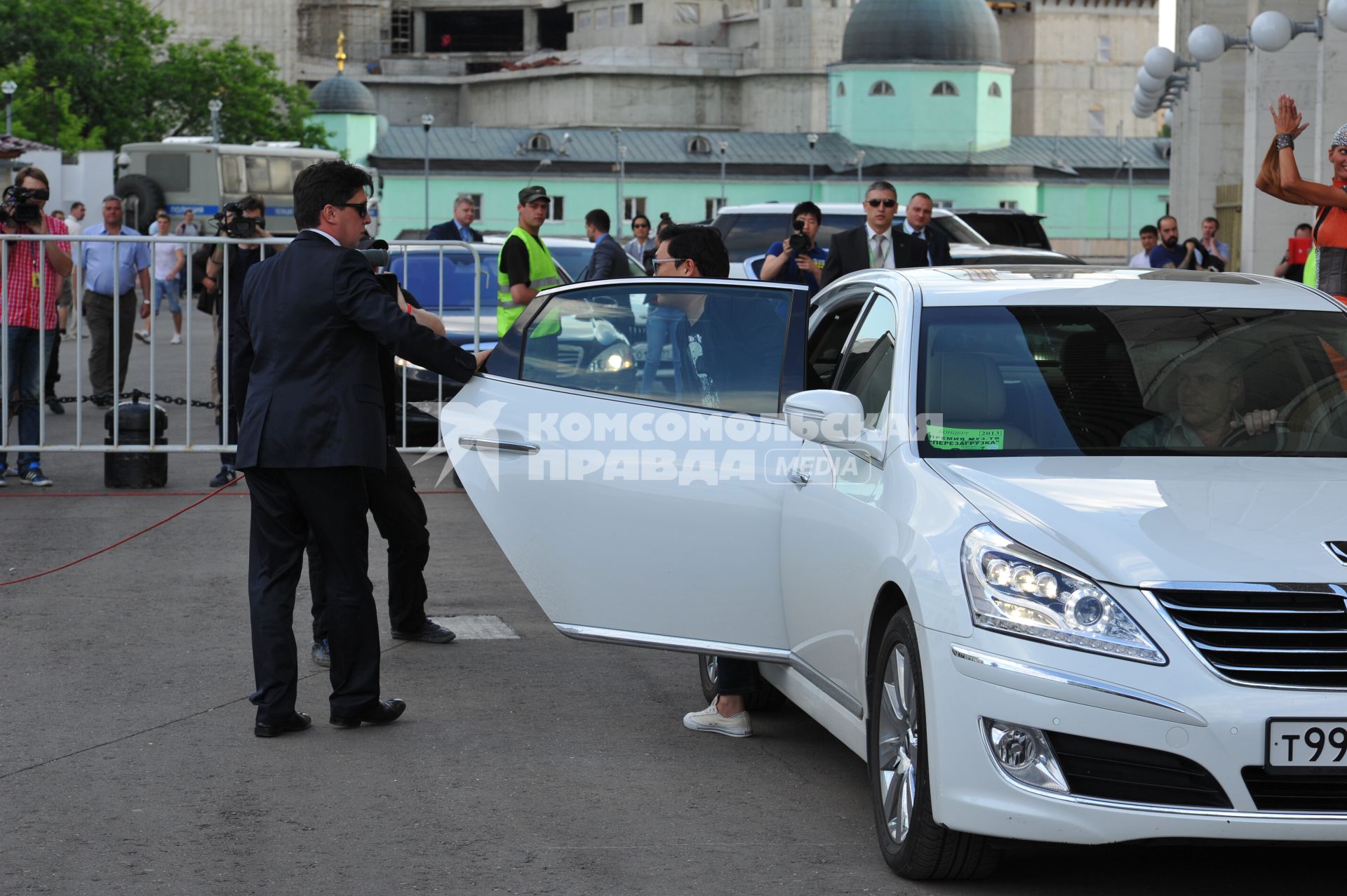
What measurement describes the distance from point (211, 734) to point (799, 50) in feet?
345

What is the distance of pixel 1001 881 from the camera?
4.76 m

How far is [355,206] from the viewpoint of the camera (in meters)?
6.43

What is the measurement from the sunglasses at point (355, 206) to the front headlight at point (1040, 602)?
9.28 feet

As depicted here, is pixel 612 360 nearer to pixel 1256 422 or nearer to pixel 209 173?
pixel 1256 422

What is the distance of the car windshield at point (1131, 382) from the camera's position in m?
5.20

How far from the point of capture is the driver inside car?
5223mm

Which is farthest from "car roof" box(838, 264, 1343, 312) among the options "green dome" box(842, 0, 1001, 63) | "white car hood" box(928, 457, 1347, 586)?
"green dome" box(842, 0, 1001, 63)

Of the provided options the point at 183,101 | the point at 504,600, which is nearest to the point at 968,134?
the point at 183,101

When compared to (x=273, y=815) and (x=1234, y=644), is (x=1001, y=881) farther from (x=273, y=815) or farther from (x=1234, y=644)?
(x=273, y=815)

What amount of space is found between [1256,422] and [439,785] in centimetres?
267

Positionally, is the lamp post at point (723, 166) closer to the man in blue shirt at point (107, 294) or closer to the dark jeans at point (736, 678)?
the man in blue shirt at point (107, 294)

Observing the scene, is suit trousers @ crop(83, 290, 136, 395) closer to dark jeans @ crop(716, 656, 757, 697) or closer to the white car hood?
dark jeans @ crop(716, 656, 757, 697)

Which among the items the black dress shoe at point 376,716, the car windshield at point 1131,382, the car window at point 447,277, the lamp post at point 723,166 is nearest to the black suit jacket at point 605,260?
the car window at point 447,277

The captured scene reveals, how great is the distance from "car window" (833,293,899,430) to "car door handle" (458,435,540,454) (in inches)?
40.7
